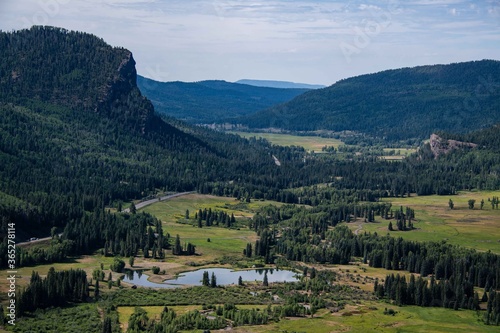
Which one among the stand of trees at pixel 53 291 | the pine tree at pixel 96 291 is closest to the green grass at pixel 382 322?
the pine tree at pixel 96 291

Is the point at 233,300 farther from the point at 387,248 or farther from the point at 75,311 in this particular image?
the point at 387,248

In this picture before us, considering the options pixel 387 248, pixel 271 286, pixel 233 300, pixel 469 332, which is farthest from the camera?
pixel 387 248

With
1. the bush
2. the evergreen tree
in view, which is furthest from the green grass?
the bush

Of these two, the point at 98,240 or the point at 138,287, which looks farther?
the point at 98,240

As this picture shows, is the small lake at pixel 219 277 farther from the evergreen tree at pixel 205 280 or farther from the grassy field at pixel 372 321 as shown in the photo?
the grassy field at pixel 372 321

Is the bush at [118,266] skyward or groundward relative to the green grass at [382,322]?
skyward

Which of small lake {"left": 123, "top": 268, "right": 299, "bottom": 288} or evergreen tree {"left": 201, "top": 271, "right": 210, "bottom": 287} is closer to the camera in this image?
evergreen tree {"left": 201, "top": 271, "right": 210, "bottom": 287}

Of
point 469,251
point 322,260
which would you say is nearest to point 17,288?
point 322,260

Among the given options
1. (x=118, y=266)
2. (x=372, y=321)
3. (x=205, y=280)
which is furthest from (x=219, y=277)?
(x=372, y=321)

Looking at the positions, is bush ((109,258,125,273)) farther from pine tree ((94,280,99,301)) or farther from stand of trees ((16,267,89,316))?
stand of trees ((16,267,89,316))
